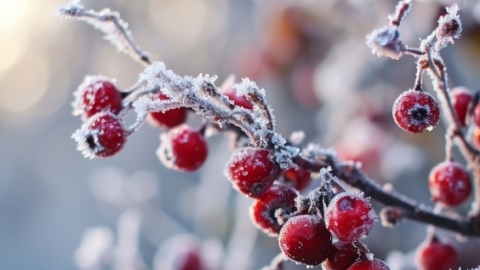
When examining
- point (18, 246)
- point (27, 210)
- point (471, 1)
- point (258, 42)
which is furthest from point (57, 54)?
point (471, 1)

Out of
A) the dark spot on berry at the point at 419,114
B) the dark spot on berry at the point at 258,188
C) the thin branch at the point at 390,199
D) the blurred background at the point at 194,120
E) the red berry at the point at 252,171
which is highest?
the blurred background at the point at 194,120

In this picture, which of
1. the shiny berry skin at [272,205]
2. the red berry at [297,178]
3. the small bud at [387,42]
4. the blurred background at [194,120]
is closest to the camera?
the small bud at [387,42]

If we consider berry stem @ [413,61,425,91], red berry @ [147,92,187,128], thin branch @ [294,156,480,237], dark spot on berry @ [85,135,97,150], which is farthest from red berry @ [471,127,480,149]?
dark spot on berry @ [85,135,97,150]

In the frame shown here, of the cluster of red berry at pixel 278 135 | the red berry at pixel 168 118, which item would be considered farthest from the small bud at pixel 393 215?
the red berry at pixel 168 118

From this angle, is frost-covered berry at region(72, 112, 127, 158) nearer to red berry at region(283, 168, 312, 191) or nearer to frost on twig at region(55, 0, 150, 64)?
frost on twig at region(55, 0, 150, 64)

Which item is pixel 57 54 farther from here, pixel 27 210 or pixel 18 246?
pixel 18 246

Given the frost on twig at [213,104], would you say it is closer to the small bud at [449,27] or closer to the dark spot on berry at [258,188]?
the dark spot on berry at [258,188]
